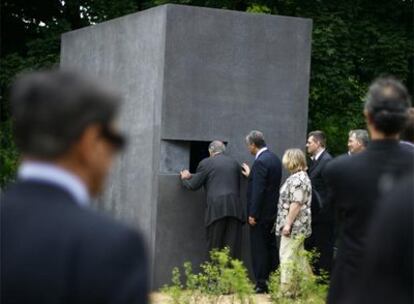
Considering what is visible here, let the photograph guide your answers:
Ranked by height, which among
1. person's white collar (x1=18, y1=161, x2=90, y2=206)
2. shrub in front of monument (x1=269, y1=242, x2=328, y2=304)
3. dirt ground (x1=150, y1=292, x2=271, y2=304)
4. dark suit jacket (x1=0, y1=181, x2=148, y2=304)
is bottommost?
dirt ground (x1=150, y1=292, x2=271, y2=304)

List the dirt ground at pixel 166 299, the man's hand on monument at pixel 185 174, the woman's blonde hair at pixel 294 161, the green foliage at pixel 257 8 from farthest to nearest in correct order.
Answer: the green foliage at pixel 257 8 < the man's hand on monument at pixel 185 174 < the woman's blonde hair at pixel 294 161 < the dirt ground at pixel 166 299

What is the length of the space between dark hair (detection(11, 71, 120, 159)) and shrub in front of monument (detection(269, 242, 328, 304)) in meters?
6.31

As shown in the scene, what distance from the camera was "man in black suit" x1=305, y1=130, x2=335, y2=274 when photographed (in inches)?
465

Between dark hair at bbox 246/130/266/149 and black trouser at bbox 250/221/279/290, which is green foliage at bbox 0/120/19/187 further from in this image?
dark hair at bbox 246/130/266/149

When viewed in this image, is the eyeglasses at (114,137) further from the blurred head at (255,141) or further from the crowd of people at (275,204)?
the blurred head at (255,141)

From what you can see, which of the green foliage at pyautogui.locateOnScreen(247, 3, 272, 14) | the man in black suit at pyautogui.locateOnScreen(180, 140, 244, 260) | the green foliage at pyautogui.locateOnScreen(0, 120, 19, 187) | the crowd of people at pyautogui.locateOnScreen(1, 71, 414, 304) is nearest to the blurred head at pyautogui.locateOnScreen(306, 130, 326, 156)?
the man in black suit at pyautogui.locateOnScreen(180, 140, 244, 260)

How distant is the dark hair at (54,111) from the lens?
2.52 m

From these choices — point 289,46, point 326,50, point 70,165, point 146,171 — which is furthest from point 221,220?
point 70,165

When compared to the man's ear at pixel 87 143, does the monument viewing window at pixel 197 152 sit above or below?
below

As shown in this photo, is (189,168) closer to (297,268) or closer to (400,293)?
(297,268)

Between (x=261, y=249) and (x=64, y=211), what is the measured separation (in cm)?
951

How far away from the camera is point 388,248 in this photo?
279 centimetres

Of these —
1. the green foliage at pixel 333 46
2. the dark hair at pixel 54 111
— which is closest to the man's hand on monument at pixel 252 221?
the green foliage at pixel 333 46

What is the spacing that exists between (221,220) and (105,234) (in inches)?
374
